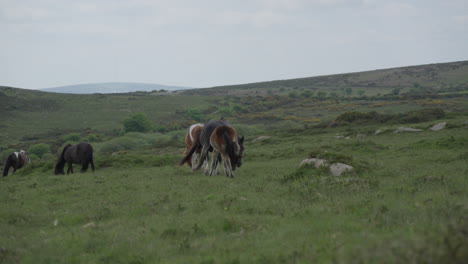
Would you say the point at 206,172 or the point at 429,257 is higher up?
the point at 429,257

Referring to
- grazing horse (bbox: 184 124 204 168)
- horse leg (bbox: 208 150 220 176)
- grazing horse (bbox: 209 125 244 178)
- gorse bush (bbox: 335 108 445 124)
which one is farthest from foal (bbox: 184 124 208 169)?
gorse bush (bbox: 335 108 445 124)

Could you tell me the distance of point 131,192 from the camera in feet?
49.2

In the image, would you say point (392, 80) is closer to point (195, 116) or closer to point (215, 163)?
point (195, 116)

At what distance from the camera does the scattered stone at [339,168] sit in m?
15.3

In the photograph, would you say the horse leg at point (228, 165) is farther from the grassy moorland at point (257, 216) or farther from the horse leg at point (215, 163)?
the horse leg at point (215, 163)

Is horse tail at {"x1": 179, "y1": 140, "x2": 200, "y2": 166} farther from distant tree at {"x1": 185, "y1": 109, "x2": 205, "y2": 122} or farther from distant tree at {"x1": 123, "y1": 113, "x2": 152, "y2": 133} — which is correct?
distant tree at {"x1": 185, "y1": 109, "x2": 205, "y2": 122}

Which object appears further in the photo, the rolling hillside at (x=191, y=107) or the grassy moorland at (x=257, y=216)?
the rolling hillside at (x=191, y=107)

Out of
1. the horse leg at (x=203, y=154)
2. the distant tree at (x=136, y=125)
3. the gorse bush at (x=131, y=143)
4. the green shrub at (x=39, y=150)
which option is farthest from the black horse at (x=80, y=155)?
the distant tree at (x=136, y=125)

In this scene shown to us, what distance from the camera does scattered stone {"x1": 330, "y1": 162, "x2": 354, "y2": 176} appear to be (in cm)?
1533

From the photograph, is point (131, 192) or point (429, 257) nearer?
point (429, 257)

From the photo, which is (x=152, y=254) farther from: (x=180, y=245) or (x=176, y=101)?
(x=176, y=101)

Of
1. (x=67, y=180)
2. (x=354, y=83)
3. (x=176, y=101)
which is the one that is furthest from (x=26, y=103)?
(x=354, y=83)

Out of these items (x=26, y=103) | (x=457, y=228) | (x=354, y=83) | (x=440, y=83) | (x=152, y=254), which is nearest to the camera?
(x=457, y=228)

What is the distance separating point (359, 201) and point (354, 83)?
548 ft
